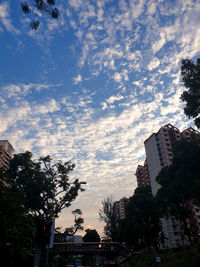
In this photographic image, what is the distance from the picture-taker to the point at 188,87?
22578mm

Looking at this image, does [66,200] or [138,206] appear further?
[138,206]

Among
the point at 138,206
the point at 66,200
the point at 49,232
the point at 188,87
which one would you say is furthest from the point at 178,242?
the point at 49,232

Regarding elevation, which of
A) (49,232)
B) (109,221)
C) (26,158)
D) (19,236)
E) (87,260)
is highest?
(26,158)

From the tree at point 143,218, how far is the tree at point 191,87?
A: 2143 cm

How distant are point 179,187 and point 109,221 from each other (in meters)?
34.9

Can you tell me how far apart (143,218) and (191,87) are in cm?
2723

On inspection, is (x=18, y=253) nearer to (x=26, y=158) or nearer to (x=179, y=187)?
(x=179, y=187)

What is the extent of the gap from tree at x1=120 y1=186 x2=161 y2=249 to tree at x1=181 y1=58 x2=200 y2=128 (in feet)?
70.3

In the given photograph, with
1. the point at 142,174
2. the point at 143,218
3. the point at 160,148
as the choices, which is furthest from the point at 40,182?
the point at 142,174

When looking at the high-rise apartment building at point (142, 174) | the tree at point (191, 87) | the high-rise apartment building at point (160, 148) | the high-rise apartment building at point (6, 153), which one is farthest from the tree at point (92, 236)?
the tree at point (191, 87)

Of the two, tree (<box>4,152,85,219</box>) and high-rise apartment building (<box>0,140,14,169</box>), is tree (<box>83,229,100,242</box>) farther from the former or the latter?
tree (<box>4,152,85,219</box>)

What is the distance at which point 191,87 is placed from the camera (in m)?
22.4

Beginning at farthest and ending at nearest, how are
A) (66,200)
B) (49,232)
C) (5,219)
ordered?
(66,200), (5,219), (49,232)

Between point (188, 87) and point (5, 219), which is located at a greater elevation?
point (188, 87)
